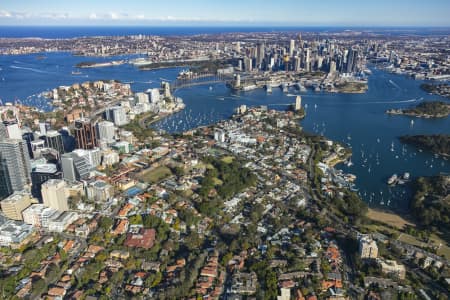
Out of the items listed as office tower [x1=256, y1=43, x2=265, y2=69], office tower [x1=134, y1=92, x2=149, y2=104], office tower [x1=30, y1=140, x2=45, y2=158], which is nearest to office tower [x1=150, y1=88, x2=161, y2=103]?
office tower [x1=134, y1=92, x2=149, y2=104]

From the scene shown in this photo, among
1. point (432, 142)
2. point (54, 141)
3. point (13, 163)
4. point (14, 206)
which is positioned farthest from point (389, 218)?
point (54, 141)

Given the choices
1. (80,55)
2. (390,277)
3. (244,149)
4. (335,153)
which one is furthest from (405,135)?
(80,55)

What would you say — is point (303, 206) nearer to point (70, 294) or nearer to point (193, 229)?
point (193, 229)

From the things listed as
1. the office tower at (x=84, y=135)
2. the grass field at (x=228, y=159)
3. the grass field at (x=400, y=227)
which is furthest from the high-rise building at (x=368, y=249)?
the office tower at (x=84, y=135)

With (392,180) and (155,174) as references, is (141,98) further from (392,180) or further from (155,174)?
(392,180)

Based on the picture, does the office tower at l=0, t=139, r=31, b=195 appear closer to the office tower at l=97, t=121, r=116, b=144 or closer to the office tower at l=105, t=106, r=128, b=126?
the office tower at l=97, t=121, r=116, b=144

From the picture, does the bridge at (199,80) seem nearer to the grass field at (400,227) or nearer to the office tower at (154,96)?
the office tower at (154,96)

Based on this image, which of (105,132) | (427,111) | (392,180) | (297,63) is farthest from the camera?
(297,63)
